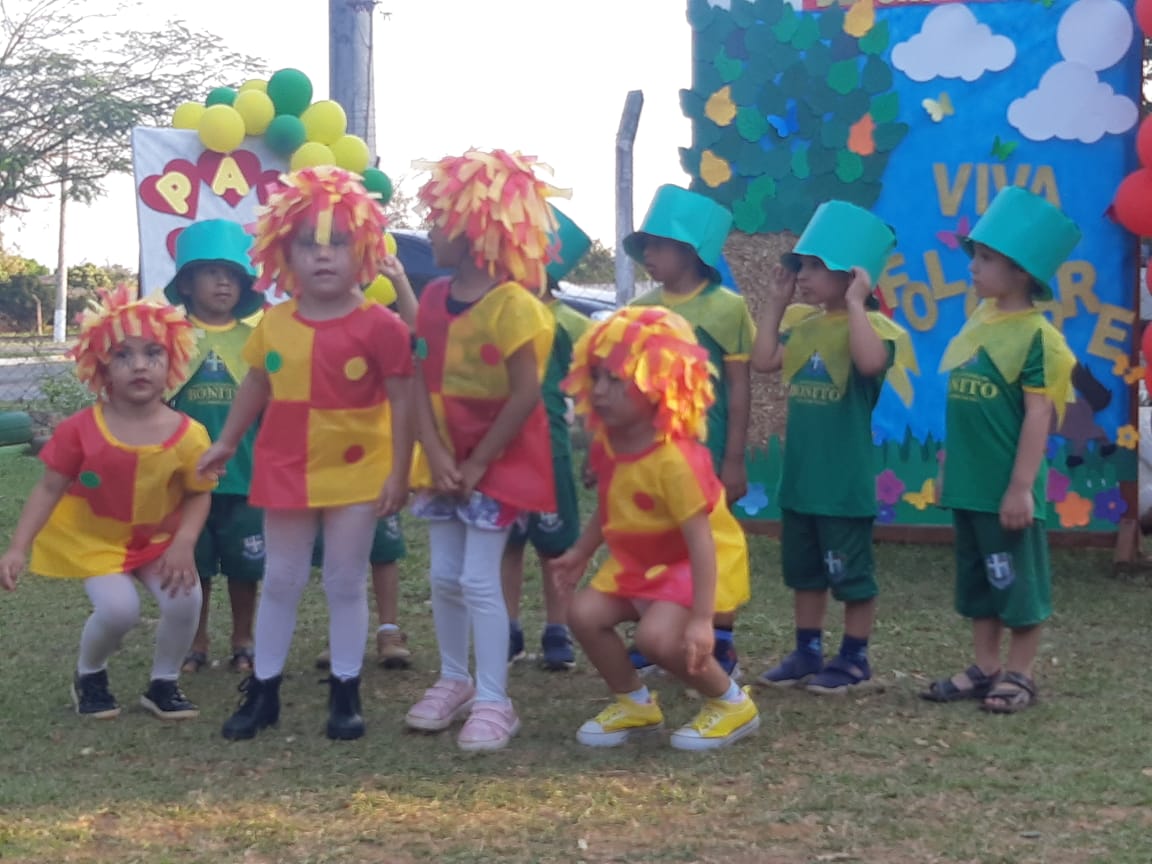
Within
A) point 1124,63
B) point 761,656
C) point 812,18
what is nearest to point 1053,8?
point 1124,63

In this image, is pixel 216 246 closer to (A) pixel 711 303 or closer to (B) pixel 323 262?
(B) pixel 323 262

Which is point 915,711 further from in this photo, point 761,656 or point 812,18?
point 812,18

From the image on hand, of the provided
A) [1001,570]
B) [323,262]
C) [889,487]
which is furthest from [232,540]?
[889,487]

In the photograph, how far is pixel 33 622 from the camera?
580 cm

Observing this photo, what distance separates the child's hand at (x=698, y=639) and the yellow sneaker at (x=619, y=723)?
344 mm

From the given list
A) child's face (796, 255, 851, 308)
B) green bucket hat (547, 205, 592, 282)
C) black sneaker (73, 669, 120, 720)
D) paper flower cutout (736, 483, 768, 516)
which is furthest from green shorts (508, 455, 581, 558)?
paper flower cutout (736, 483, 768, 516)

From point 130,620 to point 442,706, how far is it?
971 millimetres

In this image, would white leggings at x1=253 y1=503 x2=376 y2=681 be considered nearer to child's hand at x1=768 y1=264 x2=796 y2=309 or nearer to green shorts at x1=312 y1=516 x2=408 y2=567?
green shorts at x1=312 y1=516 x2=408 y2=567

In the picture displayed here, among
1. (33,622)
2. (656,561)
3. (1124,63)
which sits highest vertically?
(1124,63)

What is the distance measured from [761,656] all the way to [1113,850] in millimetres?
2118

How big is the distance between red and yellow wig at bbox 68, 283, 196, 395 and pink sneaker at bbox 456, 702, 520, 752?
55.5 inches

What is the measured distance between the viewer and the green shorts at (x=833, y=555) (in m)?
4.65

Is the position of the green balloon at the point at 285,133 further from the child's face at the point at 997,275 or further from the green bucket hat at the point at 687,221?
the child's face at the point at 997,275

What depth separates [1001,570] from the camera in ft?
14.4
